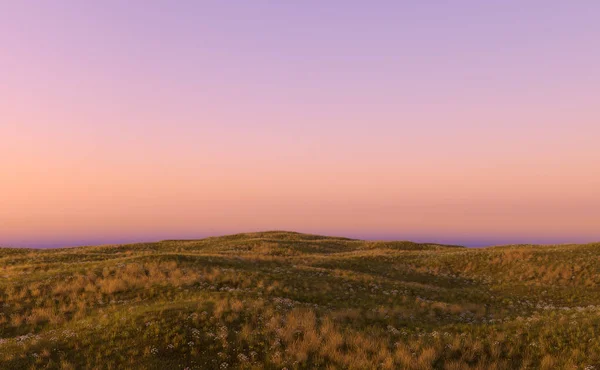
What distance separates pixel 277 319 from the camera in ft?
55.5

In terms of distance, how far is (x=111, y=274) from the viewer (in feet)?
90.6

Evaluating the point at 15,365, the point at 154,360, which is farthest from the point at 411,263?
the point at 15,365

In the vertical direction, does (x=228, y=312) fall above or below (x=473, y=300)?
above

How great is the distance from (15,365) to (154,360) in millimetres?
4810

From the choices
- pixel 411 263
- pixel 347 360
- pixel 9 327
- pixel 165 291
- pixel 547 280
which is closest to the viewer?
pixel 347 360

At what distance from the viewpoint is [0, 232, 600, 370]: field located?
13.7 m

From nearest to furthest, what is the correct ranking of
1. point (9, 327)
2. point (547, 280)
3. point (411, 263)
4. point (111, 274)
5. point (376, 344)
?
point (376, 344), point (9, 327), point (111, 274), point (547, 280), point (411, 263)

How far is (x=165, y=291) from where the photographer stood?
76.5 ft

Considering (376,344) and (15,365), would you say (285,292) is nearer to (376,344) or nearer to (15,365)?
(376,344)

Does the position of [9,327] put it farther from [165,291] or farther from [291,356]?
[291,356]

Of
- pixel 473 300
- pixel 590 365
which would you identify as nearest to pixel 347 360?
pixel 590 365

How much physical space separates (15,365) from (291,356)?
9813 mm

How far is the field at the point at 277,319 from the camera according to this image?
13664mm

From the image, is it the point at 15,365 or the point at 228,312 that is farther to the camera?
the point at 228,312
